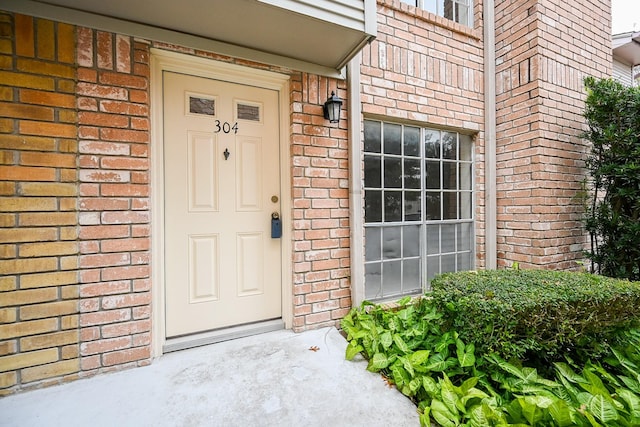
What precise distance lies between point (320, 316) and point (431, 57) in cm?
282

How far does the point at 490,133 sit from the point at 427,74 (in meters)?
1.07

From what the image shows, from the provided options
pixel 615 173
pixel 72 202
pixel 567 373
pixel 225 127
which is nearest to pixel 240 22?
pixel 225 127

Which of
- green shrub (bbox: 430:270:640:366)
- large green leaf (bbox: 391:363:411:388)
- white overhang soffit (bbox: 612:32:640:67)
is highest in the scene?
white overhang soffit (bbox: 612:32:640:67)

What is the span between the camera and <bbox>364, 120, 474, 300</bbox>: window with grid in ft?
9.05

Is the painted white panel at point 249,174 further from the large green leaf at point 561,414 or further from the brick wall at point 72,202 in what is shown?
the large green leaf at point 561,414

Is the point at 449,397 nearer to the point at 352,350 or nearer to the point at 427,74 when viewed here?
the point at 352,350

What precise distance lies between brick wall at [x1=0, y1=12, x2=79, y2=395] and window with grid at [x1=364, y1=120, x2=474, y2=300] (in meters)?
2.24

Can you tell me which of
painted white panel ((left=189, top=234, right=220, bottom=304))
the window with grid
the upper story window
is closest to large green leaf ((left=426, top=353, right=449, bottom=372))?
the window with grid

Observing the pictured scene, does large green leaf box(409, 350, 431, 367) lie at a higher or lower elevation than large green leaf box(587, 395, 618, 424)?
higher

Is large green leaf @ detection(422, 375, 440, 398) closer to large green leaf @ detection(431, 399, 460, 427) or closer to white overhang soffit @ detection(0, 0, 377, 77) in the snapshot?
large green leaf @ detection(431, 399, 460, 427)

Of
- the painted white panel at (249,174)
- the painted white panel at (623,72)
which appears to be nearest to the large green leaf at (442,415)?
the painted white panel at (249,174)

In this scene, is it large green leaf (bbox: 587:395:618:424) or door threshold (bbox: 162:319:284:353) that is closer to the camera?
large green leaf (bbox: 587:395:618:424)

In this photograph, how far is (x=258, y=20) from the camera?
180cm

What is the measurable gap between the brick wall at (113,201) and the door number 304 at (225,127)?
1.57 ft
